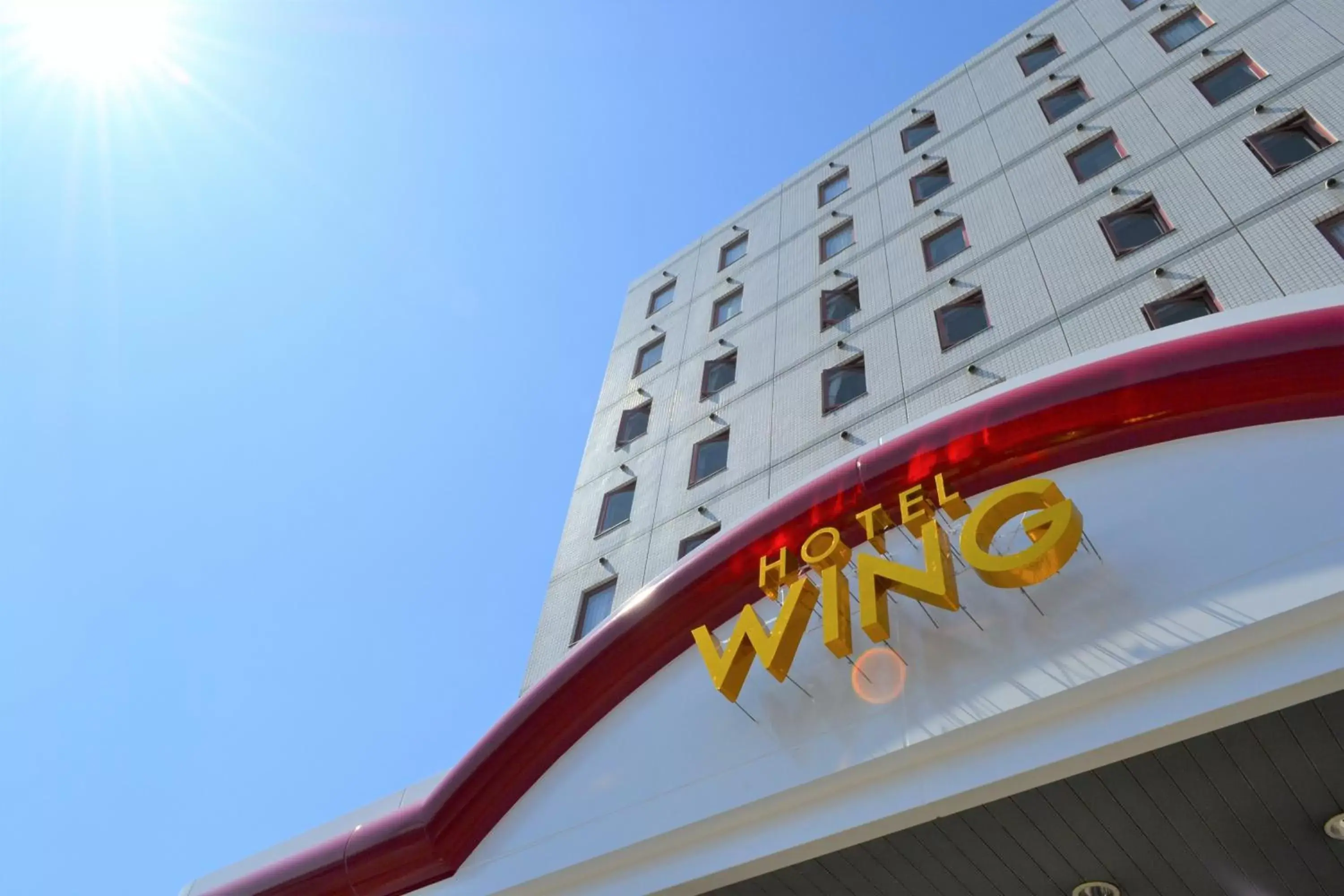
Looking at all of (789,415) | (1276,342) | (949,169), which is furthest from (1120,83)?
(1276,342)

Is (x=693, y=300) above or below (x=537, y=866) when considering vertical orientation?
above

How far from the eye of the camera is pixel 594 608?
16203 mm

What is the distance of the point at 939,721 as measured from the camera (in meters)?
7.61

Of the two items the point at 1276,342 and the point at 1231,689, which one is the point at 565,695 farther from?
the point at 1276,342

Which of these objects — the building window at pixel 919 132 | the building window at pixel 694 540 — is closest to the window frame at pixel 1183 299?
the building window at pixel 694 540

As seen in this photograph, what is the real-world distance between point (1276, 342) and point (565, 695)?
23.3 ft

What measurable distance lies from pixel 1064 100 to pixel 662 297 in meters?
9.93

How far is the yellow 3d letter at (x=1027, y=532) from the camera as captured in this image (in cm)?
766

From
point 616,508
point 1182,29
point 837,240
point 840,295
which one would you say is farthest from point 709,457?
point 1182,29

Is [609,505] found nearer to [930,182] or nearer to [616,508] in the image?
[616,508]

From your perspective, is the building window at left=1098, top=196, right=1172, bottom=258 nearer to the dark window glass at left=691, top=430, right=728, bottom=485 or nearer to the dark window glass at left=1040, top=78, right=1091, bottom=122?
the dark window glass at left=1040, top=78, right=1091, bottom=122

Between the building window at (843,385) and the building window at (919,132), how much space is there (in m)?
7.33

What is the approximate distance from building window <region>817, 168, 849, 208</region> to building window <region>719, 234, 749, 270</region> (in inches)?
78.2

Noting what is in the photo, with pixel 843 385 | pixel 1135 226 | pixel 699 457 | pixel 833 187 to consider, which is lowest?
pixel 1135 226
